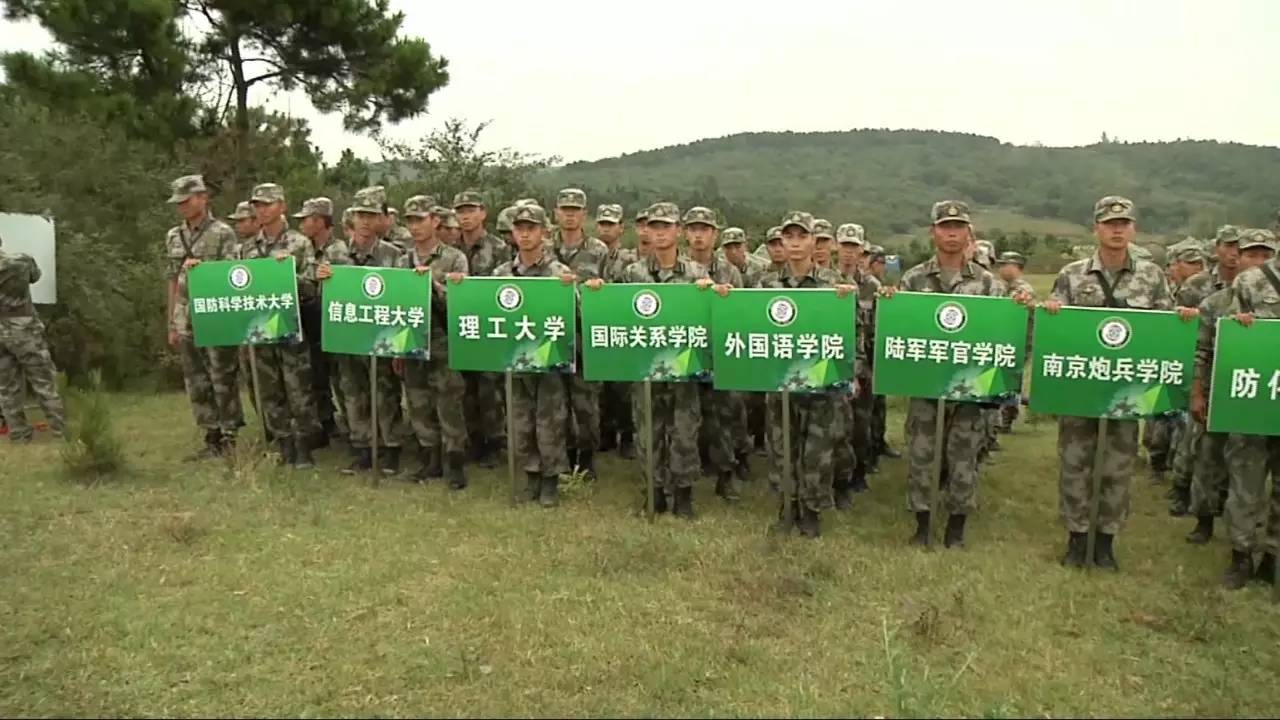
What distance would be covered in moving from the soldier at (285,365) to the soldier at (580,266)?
2061 millimetres

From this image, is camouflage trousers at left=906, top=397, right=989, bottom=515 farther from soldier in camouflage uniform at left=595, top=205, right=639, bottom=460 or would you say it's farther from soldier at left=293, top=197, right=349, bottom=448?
soldier at left=293, top=197, right=349, bottom=448

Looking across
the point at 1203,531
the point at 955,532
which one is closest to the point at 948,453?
the point at 955,532

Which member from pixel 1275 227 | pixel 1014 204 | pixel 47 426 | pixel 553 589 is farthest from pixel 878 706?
pixel 1014 204

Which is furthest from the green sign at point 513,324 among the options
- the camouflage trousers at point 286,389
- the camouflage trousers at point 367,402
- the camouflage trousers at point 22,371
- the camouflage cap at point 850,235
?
the camouflage trousers at point 22,371

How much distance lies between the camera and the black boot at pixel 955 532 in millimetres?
6109

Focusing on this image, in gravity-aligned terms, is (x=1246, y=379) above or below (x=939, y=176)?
below

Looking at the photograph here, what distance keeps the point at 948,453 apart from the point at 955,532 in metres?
0.52

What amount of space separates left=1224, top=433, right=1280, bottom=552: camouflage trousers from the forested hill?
150ft

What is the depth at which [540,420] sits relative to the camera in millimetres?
6844

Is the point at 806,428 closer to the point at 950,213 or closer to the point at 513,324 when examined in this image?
the point at 950,213

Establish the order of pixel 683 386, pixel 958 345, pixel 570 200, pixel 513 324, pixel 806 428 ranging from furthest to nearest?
pixel 570 200, pixel 513 324, pixel 683 386, pixel 806 428, pixel 958 345

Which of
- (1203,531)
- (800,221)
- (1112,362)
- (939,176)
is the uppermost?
(939,176)

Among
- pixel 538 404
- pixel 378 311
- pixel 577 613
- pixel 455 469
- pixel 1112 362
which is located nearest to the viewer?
pixel 577 613

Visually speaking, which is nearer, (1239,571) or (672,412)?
(1239,571)
